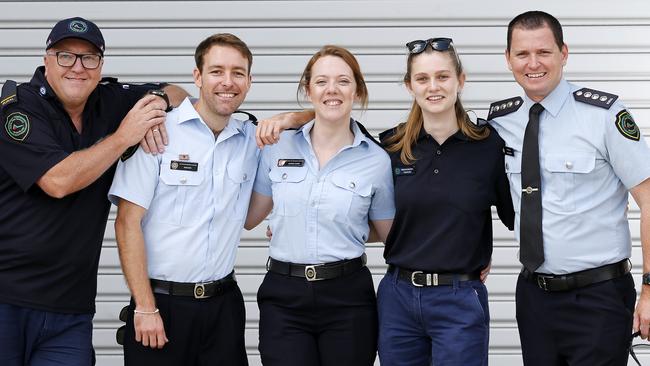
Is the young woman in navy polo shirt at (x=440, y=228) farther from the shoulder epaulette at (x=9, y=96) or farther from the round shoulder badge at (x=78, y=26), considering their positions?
the shoulder epaulette at (x=9, y=96)

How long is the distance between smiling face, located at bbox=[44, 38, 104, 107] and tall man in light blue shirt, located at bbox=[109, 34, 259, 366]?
0.31 m

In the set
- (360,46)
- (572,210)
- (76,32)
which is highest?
(360,46)

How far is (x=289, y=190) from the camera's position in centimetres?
346

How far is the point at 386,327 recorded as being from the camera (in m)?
3.39

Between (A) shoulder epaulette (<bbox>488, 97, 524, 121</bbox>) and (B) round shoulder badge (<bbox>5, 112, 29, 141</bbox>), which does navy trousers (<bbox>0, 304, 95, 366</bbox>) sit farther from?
(A) shoulder epaulette (<bbox>488, 97, 524, 121</bbox>)

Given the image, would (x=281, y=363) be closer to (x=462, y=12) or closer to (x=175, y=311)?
(x=175, y=311)

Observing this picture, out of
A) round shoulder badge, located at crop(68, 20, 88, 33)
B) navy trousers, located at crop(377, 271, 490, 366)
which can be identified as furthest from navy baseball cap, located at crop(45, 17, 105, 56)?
navy trousers, located at crop(377, 271, 490, 366)

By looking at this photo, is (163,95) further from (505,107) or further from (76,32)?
(505,107)

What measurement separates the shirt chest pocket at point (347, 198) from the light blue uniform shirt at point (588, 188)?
70 centimetres

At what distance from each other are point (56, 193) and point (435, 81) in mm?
1523

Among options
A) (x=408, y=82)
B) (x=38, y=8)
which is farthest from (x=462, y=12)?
(x=38, y=8)

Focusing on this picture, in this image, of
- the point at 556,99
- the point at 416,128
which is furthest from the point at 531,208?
the point at 416,128

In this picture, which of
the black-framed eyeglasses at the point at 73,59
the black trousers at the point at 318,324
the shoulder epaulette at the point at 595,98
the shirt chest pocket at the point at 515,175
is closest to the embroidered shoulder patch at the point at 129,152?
the black-framed eyeglasses at the point at 73,59

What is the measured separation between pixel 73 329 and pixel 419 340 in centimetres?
137
